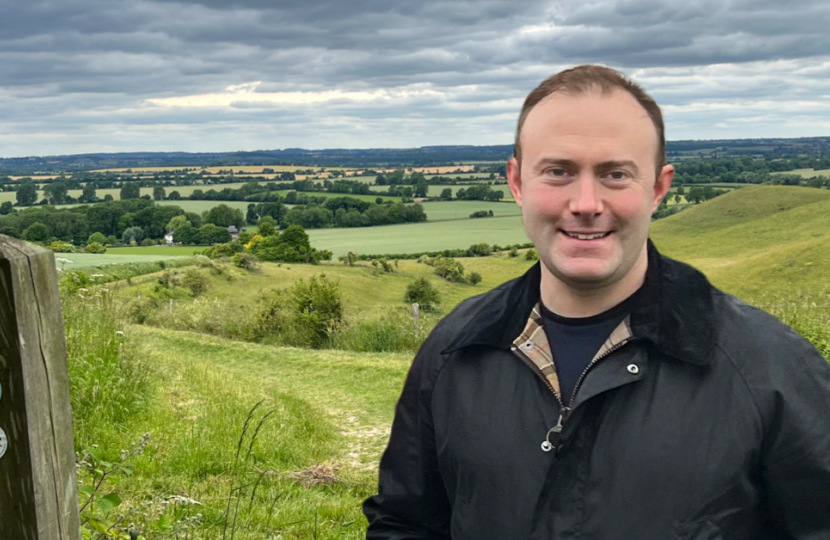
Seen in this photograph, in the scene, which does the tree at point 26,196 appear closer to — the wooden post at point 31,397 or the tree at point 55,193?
the tree at point 55,193

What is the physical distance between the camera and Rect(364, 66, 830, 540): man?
64.6 inches

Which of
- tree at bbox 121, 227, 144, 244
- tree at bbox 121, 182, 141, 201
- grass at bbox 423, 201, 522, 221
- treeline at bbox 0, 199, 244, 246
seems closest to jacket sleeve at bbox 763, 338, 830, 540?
treeline at bbox 0, 199, 244, 246

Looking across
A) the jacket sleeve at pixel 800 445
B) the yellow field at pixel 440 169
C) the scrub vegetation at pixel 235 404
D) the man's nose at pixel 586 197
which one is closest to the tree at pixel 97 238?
the scrub vegetation at pixel 235 404

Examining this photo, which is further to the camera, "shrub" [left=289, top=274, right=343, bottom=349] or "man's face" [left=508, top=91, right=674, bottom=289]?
"shrub" [left=289, top=274, right=343, bottom=349]

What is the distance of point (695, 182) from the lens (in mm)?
107688

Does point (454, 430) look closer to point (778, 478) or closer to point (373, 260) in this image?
point (778, 478)

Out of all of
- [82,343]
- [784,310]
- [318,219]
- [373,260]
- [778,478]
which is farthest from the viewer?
[318,219]

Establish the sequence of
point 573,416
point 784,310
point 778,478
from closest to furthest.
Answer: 1. point 778,478
2. point 573,416
3. point 784,310

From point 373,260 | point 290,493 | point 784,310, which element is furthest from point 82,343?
point 373,260

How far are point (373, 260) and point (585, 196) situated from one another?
218 ft

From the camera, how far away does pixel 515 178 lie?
2.10 metres

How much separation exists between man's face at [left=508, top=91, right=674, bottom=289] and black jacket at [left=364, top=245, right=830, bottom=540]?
0.17 m

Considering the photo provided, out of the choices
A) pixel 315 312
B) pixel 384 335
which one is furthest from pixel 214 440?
pixel 315 312

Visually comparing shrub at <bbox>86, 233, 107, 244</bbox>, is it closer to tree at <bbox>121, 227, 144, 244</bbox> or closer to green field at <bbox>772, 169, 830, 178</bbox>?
tree at <bbox>121, 227, 144, 244</bbox>
